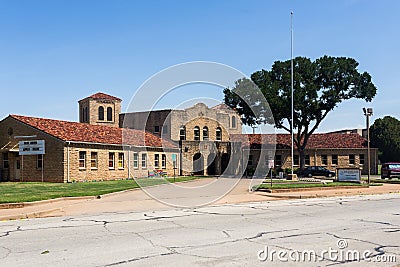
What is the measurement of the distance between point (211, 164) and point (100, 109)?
16624 millimetres

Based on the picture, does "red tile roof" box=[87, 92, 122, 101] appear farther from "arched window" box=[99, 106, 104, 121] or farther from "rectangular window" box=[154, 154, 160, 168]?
"rectangular window" box=[154, 154, 160, 168]

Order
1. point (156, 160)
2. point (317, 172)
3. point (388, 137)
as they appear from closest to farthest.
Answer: point (156, 160)
point (317, 172)
point (388, 137)

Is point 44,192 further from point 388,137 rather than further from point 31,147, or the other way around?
point 388,137

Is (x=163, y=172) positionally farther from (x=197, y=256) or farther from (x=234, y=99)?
(x=197, y=256)

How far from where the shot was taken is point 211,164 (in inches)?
2339

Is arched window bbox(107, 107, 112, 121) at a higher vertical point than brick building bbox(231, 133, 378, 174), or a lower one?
higher

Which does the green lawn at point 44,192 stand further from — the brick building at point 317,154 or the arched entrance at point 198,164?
the brick building at point 317,154

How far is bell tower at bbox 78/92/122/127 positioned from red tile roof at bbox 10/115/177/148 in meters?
14.4

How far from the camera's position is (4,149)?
37.3 m

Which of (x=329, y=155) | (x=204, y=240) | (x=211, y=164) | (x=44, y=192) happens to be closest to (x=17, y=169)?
(x=44, y=192)

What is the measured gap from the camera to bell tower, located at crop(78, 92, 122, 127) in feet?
199

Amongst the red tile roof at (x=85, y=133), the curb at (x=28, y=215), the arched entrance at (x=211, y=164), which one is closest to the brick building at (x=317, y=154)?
the arched entrance at (x=211, y=164)

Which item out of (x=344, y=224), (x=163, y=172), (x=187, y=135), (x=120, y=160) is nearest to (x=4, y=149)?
(x=120, y=160)

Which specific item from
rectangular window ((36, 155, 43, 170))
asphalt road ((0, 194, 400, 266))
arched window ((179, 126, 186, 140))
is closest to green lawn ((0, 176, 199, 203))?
asphalt road ((0, 194, 400, 266))
